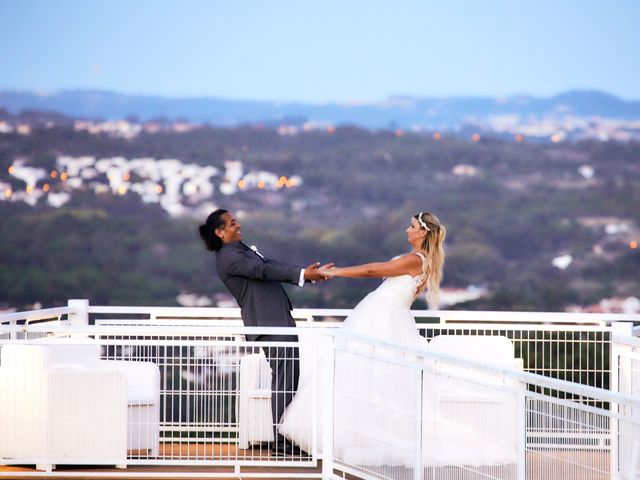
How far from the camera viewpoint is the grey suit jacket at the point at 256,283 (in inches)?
313

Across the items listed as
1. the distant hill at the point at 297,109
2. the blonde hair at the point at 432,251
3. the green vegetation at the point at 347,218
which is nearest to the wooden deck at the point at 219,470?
the blonde hair at the point at 432,251

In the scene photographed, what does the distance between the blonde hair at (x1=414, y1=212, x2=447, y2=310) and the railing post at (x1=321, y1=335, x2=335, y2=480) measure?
1357 millimetres

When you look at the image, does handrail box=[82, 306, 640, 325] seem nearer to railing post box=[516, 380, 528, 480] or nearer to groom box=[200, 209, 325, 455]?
groom box=[200, 209, 325, 455]

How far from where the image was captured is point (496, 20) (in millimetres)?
25375

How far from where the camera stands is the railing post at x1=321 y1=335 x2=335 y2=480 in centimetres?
673

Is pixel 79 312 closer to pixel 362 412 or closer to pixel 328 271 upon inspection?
pixel 328 271

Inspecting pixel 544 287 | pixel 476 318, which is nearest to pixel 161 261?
pixel 544 287

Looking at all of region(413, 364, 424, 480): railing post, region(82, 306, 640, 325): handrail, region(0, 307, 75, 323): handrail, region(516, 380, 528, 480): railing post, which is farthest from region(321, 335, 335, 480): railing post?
region(0, 307, 75, 323): handrail

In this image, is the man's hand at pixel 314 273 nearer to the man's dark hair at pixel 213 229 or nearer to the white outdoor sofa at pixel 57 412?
the man's dark hair at pixel 213 229

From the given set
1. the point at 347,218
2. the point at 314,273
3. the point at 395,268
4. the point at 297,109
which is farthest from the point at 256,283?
the point at 347,218

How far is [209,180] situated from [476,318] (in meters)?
19.6

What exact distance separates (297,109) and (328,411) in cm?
2067

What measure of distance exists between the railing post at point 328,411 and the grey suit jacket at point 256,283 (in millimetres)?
1245

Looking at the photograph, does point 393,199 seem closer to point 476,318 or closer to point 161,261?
point 161,261
